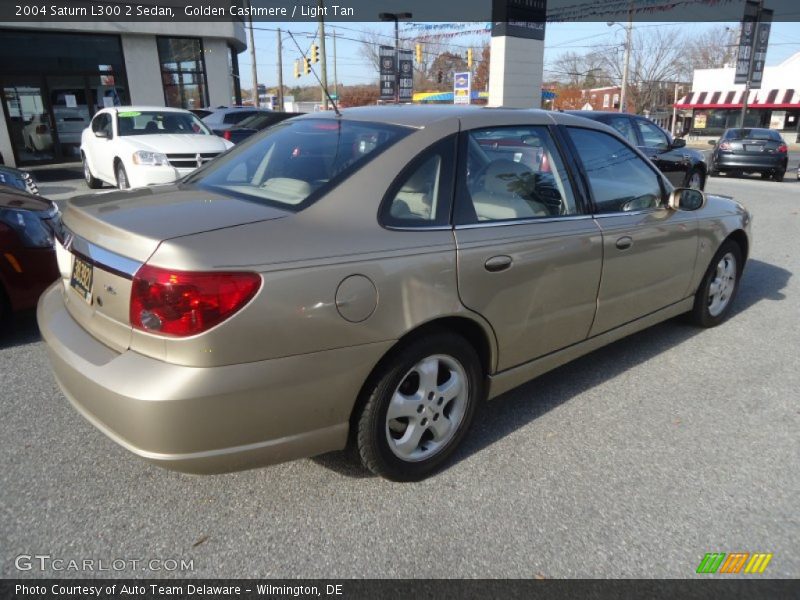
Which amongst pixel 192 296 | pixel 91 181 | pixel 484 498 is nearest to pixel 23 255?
pixel 192 296

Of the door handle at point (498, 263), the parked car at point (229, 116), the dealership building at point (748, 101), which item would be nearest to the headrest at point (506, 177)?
the door handle at point (498, 263)

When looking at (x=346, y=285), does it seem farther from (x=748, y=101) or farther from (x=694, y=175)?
(x=748, y=101)

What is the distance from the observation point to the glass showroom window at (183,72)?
1958cm

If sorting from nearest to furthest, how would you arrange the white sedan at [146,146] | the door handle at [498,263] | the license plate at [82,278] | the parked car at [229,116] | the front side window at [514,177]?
the license plate at [82,278] < the door handle at [498,263] < the front side window at [514,177] < the white sedan at [146,146] < the parked car at [229,116]

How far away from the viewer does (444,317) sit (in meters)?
2.59

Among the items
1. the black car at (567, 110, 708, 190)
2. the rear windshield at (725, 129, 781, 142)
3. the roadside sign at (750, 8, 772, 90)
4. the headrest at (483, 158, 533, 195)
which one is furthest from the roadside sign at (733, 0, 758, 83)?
the headrest at (483, 158, 533, 195)

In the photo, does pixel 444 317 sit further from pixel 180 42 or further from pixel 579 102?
pixel 579 102

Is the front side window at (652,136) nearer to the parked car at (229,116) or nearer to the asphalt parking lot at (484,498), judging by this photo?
the asphalt parking lot at (484,498)

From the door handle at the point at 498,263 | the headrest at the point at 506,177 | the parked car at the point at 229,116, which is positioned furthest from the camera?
the parked car at the point at 229,116

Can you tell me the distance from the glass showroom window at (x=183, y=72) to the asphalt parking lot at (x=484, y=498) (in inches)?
736

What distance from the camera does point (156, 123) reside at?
10.8 metres

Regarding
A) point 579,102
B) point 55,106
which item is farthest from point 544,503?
point 579,102

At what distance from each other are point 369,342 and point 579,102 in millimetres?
70990
